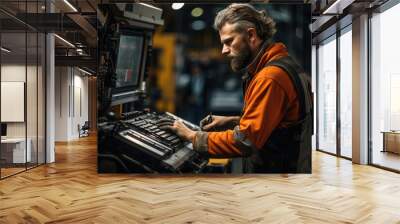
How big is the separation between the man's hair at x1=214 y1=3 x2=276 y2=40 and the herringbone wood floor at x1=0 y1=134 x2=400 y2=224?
2121 millimetres

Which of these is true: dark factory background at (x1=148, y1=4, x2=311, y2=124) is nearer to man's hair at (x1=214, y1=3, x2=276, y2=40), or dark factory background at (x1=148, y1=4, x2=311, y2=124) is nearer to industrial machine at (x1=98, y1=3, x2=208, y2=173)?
industrial machine at (x1=98, y1=3, x2=208, y2=173)

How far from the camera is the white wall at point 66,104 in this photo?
1468 cm

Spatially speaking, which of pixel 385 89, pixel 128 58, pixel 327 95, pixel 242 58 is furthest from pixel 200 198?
pixel 327 95

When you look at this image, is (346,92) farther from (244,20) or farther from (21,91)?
(244,20)

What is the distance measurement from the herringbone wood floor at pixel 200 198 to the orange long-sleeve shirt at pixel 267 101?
1796 millimetres

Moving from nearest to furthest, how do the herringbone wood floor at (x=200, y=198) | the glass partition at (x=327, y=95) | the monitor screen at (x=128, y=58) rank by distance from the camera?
the herringbone wood floor at (x=200, y=198), the monitor screen at (x=128, y=58), the glass partition at (x=327, y=95)

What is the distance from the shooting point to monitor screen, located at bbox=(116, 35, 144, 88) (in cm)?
459

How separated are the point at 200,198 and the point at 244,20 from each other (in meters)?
2.97

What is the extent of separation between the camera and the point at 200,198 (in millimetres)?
4738

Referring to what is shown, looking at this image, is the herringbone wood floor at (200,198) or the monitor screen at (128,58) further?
the monitor screen at (128,58)

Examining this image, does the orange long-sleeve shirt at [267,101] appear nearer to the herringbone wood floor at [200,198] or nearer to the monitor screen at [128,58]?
the herringbone wood floor at [200,198]

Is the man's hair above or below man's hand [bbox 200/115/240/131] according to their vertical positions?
above

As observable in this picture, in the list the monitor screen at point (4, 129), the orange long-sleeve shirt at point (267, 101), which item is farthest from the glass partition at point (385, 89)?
the monitor screen at point (4, 129)

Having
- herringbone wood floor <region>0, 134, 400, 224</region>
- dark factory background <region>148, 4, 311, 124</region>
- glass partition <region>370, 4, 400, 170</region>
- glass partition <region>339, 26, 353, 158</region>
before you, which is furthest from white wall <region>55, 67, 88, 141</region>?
glass partition <region>370, 4, 400, 170</region>
